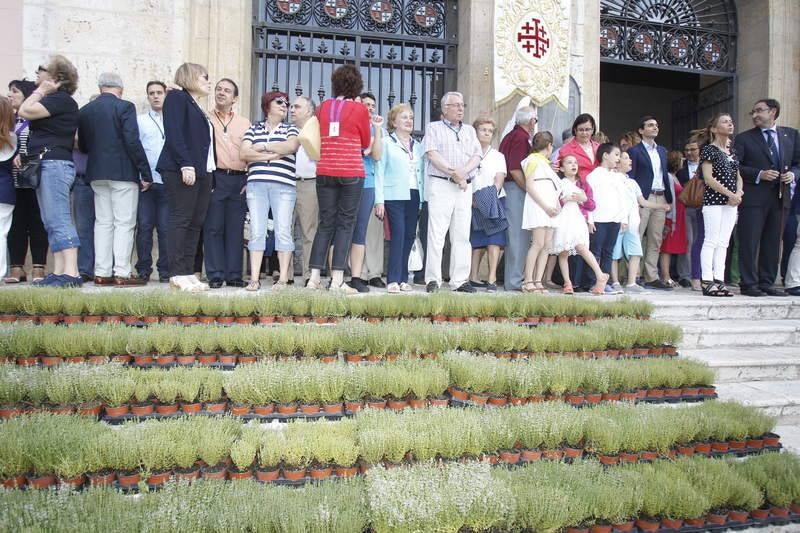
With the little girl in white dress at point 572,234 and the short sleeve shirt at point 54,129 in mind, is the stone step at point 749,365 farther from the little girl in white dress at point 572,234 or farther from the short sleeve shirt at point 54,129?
the short sleeve shirt at point 54,129

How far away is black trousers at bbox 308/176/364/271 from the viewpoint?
6203mm

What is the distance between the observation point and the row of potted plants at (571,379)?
3.91 metres

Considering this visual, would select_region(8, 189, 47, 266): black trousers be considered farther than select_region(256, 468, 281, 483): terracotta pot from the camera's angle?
Yes

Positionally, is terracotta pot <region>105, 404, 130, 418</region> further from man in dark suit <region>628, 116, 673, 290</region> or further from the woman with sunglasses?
man in dark suit <region>628, 116, 673, 290</region>

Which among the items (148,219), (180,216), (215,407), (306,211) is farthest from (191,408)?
(148,219)

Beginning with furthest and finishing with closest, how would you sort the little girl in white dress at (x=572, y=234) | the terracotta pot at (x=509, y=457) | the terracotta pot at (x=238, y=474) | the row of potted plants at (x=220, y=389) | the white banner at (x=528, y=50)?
the white banner at (x=528, y=50)
the little girl in white dress at (x=572, y=234)
the row of potted plants at (x=220, y=389)
the terracotta pot at (x=509, y=457)
the terracotta pot at (x=238, y=474)

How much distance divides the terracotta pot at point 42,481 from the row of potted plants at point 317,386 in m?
0.67

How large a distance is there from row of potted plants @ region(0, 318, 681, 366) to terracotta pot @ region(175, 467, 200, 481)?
136 cm

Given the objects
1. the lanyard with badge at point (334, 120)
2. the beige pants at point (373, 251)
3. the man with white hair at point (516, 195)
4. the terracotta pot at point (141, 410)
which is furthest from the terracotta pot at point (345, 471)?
the man with white hair at point (516, 195)

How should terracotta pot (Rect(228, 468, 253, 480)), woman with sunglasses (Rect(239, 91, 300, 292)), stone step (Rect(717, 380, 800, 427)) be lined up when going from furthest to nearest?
woman with sunglasses (Rect(239, 91, 300, 292)) → stone step (Rect(717, 380, 800, 427)) → terracotta pot (Rect(228, 468, 253, 480))

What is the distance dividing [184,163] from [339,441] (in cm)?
382

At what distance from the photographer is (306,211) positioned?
7289 millimetres

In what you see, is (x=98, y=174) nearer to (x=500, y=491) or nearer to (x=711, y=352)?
(x=500, y=491)

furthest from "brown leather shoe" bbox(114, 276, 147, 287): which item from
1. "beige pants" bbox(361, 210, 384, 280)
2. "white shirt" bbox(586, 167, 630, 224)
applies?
"white shirt" bbox(586, 167, 630, 224)
